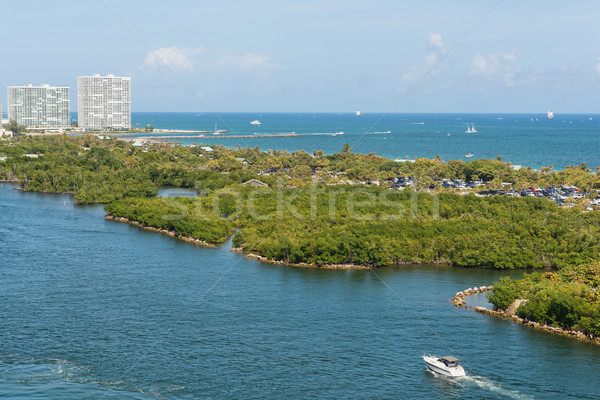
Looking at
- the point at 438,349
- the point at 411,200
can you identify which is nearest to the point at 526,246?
the point at 411,200

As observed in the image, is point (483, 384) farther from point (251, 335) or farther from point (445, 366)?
point (251, 335)

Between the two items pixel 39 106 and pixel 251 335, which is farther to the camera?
pixel 39 106

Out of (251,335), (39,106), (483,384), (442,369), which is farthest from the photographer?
(39,106)

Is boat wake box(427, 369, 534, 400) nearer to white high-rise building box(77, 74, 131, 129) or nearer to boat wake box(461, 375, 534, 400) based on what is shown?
boat wake box(461, 375, 534, 400)

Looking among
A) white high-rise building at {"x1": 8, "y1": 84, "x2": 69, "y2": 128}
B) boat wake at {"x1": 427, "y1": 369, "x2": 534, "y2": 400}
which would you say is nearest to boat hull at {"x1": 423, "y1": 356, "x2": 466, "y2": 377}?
boat wake at {"x1": 427, "y1": 369, "x2": 534, "y2": 400}

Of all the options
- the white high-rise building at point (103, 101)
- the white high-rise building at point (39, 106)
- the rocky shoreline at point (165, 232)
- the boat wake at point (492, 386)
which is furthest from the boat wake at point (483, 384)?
the white high-rise building at point (39, 106)

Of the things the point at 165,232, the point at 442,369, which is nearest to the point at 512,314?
the point at 442,369

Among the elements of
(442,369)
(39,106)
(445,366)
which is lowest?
(442,369)
